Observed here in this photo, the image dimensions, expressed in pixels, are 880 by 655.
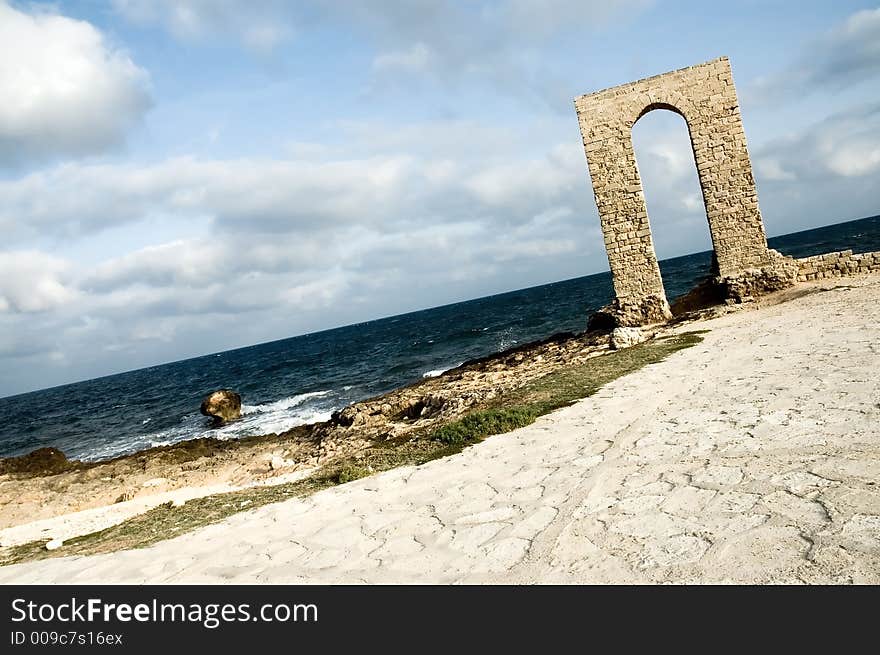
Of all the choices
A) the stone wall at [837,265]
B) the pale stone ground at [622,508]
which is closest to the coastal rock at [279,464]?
the pale stone ground at [622,508]

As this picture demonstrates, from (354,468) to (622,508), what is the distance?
3756 millimetres

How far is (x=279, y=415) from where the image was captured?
22.1 metres

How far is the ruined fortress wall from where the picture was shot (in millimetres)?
13961

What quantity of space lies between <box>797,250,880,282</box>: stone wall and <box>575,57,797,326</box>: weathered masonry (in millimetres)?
345

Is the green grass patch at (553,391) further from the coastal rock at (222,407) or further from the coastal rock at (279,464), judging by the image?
the coastal rock at (222,407)

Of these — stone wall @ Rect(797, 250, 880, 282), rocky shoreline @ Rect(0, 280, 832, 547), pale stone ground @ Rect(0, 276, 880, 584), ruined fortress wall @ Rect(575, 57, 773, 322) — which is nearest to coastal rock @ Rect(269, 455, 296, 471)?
rocky shoreline @ Rect(0, 280, 832, 547)

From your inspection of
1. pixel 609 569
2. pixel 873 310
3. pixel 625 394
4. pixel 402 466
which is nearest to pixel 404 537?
pixel 609 569

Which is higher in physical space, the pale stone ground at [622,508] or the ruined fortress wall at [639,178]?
the ruined fortress wall at [639,178]

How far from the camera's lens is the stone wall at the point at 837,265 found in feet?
44.8

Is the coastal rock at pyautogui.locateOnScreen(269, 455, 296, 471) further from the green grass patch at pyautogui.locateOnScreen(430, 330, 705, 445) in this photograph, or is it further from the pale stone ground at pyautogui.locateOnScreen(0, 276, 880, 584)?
the pale stone ground at pyautogui.locateOnScreen(0, 276, 880, 584)

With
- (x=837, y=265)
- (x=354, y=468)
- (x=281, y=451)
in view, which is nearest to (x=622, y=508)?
(x=354, y=468)

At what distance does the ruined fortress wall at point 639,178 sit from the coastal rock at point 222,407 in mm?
17788
